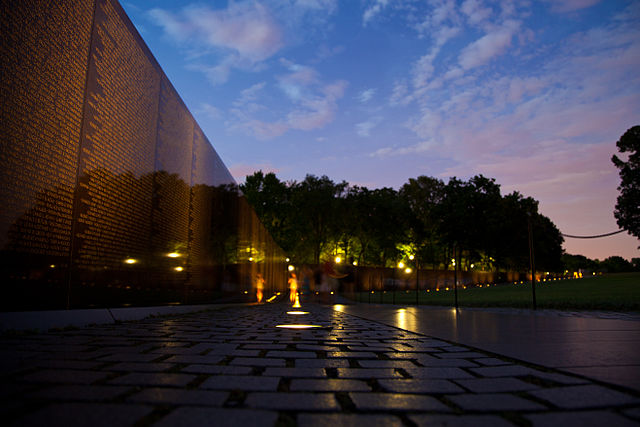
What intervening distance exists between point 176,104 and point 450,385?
10023mm

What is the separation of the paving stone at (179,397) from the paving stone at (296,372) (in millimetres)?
590

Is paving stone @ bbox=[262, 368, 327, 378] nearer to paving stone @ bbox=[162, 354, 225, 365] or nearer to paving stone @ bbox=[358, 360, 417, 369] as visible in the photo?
paving stone @ bbox=[358, 360, 417, 369]

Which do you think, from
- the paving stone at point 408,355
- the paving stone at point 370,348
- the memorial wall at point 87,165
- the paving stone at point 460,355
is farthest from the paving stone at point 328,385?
the memorial wall at point 87,165

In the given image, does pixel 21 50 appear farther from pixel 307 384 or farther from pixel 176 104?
pixel 176 104

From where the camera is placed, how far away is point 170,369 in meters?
2.78

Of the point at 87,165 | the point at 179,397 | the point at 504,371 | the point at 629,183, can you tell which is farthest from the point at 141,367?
the point at 629,183

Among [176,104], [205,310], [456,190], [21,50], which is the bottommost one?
[205,310]

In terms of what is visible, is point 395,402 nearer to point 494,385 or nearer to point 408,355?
point 494,385

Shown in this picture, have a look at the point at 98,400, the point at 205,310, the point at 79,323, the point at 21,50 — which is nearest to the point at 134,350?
the point at 98,400

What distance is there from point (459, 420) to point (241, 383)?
50.3 inches

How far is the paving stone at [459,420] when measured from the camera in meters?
1.70

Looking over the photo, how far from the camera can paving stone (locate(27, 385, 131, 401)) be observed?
6.55 feet

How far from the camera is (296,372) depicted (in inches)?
109

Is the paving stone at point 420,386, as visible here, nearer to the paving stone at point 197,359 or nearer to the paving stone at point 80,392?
the paving stone at point 197,359
